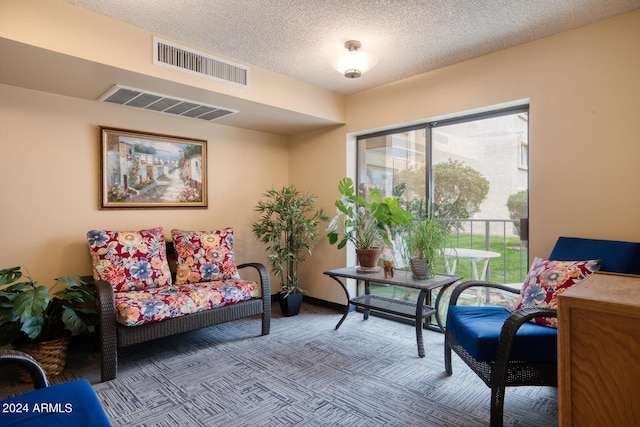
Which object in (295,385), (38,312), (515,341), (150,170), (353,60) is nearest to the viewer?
(515,341)

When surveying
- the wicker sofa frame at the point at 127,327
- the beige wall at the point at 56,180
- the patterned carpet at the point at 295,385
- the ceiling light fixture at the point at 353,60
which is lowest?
the patterned carpet at the point at 295,385

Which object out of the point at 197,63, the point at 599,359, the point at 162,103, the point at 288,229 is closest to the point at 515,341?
the point at 599,359

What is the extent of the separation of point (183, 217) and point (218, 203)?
45 centimetres

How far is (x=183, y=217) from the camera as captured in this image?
12.5 feet

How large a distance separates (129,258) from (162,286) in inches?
14.9

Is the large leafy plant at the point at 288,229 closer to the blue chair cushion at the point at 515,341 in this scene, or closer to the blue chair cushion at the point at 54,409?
the blue chair cushion at the point at 515,341

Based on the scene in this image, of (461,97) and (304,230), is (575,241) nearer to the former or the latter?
(461,97)

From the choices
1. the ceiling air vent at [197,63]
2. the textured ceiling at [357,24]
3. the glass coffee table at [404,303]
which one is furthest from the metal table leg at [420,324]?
→ the ceiling air vent at [197,63]

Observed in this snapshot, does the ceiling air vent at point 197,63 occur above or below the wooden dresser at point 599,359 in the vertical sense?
above

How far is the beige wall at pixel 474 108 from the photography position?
2.41 metres

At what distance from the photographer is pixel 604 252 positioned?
7.24 feet

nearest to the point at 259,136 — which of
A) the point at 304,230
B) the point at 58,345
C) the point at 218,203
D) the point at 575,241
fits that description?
the point at 218,203

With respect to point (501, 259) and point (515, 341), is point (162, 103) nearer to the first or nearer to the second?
point (515, 341)

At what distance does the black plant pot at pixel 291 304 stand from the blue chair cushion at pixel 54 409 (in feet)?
8.93
